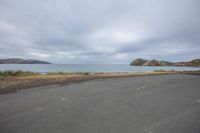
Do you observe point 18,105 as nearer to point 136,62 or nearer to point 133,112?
point 133,112

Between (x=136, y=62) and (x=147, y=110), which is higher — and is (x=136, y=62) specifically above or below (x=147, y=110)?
above

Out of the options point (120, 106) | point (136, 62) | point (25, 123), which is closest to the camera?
point (25, 123)

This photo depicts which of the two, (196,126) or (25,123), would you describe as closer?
(196,126)

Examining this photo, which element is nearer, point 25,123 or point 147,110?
point 25,123

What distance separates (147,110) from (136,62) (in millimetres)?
154841

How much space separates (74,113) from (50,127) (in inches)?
39.2

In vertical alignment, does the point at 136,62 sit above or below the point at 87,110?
above

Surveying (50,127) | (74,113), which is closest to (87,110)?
(74,113)

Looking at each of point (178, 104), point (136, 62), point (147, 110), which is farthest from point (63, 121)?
point (136, 62)

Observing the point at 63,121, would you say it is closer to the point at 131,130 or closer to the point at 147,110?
the point at 131,130

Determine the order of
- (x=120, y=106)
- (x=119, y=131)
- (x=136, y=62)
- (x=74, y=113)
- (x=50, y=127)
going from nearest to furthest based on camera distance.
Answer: (x=119, y=131), (x=50, y=127), (x=74, y=113), (x=120, y=106), (x=136, y=62)

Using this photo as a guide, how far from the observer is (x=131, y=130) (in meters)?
→ 3.14

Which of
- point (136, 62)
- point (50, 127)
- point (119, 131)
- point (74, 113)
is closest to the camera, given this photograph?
point (119, 131)

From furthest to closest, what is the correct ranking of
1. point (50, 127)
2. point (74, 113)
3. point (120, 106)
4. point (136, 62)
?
point (136, 62), point (120, 106), point (74, 113), point (50, 127)
